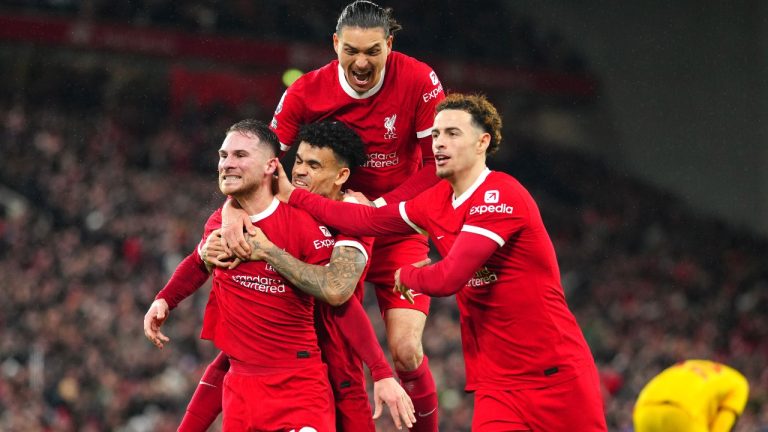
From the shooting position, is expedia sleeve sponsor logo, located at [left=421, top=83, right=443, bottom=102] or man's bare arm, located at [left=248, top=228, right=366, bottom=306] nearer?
man's bare arm, located at [left=248, top=228, right=366, bottom=306]

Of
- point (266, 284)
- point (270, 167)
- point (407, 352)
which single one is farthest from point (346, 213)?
point (407, 352)

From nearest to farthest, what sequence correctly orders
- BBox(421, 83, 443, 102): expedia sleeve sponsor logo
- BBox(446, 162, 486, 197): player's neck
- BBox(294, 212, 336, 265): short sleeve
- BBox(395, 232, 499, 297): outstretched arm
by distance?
BBox(395, 232, 499, 297): outstretched arm
BBox(446, 162, 486, 197): player's neck
BBox(294, 212, 336, 265): short sleeve
BBox(421, 83, 443, 102): expedia sleeve sponsor logo

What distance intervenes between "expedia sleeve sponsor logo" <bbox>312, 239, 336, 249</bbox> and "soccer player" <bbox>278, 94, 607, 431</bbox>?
0.42 meters

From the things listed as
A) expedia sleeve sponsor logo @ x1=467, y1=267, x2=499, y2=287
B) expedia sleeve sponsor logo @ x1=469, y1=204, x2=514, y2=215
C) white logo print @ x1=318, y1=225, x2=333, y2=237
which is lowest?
expedia sleeve sponsor logo @ x1=467, y1=267, x2=499, y2=287

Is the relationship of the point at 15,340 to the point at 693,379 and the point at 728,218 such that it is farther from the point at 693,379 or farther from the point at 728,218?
the point at 728,218

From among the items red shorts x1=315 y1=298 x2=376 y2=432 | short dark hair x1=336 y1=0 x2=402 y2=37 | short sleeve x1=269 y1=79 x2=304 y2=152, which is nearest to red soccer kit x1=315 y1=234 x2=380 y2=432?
red shorts x1=315 y1=298 x2=376 y2=432

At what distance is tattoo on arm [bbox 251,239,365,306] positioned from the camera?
5363 millimetres

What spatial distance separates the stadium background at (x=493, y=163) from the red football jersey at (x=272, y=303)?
8.33m

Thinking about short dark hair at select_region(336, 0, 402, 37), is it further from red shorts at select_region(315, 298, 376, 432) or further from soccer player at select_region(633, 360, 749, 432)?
soccer player at select_region(633, 360, 749, 432)

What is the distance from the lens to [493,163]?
25.0 meters

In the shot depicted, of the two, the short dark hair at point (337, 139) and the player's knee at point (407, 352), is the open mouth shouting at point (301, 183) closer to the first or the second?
the short dark hair at point (337, 139)

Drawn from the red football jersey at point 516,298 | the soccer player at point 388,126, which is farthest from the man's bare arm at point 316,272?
the soccer player at point 388,126

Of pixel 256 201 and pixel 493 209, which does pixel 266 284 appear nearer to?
pixel 256 201

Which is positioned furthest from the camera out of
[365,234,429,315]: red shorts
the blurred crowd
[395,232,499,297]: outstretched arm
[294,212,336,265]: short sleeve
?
the blurred crowd
